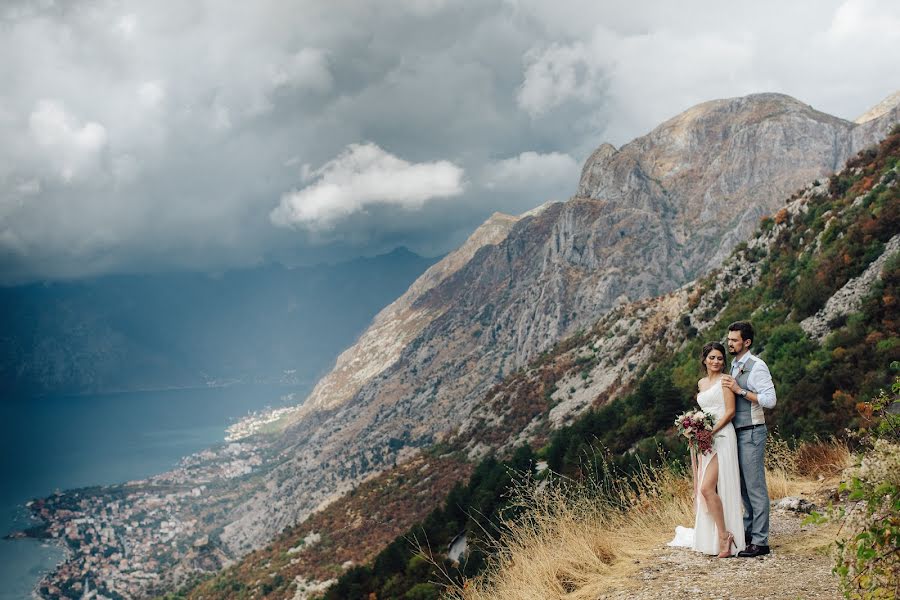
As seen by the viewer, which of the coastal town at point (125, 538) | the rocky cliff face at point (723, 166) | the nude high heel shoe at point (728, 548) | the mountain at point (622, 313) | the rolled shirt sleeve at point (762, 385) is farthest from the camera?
the rocky cliff face at point (723, 166)

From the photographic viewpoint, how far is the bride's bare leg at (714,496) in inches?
237

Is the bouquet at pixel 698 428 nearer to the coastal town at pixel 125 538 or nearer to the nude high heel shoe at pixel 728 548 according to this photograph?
the nude high heel shoe at pixel 728 548

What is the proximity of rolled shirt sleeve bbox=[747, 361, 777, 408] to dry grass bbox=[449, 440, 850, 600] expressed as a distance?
5.71 ft

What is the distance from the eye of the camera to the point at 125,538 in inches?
6196

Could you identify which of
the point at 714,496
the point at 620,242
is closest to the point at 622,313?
the point at 714,496

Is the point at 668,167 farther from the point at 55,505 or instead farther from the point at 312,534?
the point at 55,505

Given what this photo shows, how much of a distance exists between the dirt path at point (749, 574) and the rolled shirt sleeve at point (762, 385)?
66.1 inches

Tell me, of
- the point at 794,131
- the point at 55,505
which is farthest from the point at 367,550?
the point at 55,505

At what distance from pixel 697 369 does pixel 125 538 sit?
611ft

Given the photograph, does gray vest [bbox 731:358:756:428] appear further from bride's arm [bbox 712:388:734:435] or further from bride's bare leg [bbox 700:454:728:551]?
bride's bare leg [bbox 700:454:728:551]

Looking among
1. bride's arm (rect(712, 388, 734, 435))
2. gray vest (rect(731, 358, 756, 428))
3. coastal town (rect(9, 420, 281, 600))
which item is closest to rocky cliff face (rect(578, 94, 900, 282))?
gray vest (rect(731, 358, 756, 428))

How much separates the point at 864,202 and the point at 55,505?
9168 inches

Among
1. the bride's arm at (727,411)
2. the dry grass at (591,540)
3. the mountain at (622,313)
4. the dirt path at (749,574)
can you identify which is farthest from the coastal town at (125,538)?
the bride's arm at (727,411)

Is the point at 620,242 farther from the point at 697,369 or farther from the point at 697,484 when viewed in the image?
the point at 697,484
